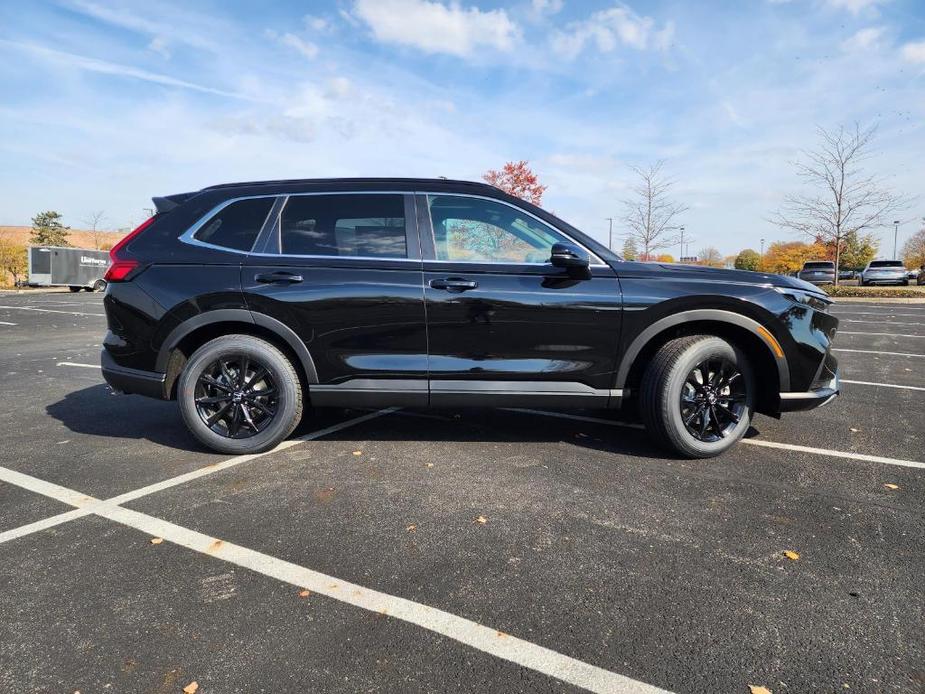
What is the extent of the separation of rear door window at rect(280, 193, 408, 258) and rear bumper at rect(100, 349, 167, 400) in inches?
49.7

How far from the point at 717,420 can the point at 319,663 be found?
9.85 ft

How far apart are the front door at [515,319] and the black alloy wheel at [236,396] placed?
1172 mm

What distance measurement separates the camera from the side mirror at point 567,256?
3488mm

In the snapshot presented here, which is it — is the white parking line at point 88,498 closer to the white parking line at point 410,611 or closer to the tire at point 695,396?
the white parking line at point 410,611

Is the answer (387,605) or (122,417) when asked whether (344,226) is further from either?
(122,417)

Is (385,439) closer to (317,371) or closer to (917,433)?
(317,371)

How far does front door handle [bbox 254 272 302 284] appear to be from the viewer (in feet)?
12.2

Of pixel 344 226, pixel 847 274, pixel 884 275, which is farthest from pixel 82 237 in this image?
pixel 344 226

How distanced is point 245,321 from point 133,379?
931mm

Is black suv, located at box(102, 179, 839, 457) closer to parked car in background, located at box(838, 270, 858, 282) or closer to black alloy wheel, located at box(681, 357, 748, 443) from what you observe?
black alloy wheel, located at box(681, 357, 748, 443)

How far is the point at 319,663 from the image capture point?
72.6 inches

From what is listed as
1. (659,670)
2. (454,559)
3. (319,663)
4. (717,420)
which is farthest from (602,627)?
(717,420)

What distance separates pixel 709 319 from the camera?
369 cm

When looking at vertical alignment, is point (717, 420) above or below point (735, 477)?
above
